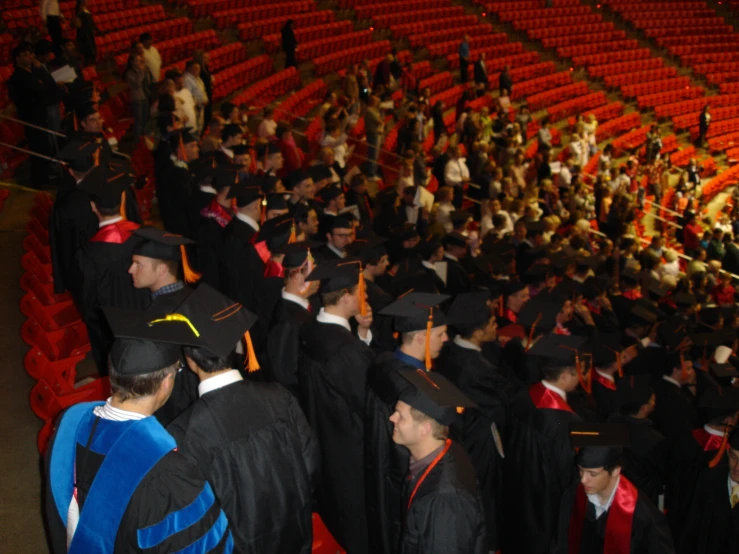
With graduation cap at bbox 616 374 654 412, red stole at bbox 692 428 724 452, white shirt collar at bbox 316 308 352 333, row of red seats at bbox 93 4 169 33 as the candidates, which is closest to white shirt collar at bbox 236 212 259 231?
white shirt collar at bbox 316 308 352 333

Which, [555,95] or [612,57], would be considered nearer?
[555,95]

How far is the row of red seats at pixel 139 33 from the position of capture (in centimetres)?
Answer: 1110

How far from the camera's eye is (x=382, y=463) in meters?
3.44

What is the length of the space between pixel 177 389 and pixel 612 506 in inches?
78.8

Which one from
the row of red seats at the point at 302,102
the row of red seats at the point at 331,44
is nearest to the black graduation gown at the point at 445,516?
the row of red seats at the point at 302,102

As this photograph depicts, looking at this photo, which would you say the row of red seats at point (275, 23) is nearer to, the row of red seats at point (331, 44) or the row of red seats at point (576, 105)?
the row of red seats at point (331, 44)

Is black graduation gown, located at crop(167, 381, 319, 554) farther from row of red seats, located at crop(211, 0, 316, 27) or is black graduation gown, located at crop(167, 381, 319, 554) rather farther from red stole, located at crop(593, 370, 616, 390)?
row of red seats, located at crop(211, 0, 316, 27)

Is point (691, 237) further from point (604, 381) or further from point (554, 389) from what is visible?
point (554, 389)

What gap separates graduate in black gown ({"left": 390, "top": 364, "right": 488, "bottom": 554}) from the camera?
101 inches

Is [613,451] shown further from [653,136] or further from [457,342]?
[653,136]

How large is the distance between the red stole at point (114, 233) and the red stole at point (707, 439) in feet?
11.8

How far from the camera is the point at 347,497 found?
384cm

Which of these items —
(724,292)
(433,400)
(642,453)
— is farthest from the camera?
(724,292)

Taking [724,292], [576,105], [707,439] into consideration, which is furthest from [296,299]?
[576,105]
